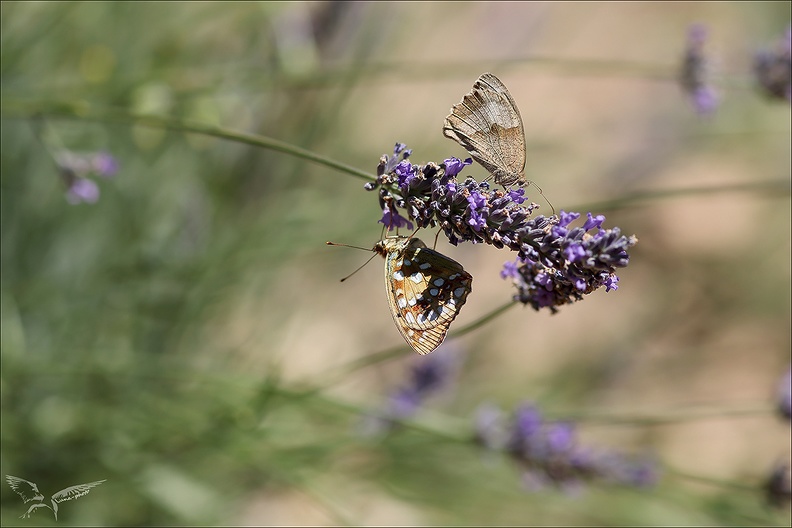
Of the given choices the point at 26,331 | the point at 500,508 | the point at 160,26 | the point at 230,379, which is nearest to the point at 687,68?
the point at 230,379

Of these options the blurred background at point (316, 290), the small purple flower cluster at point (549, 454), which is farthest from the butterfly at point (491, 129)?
the small purple flower cluster at point (549, 454)

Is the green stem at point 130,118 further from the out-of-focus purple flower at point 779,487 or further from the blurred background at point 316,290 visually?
the out-of-focus purple flower at point 779,487

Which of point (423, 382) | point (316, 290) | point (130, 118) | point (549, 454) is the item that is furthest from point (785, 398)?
point (316, 290)

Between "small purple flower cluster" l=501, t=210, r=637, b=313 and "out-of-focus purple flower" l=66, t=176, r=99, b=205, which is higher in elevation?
"out-of-focus purple flower" l=66, t=176, r=99, b=205

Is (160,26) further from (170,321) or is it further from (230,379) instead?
(230,379)

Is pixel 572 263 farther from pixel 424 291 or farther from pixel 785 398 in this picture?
pixel 785 398

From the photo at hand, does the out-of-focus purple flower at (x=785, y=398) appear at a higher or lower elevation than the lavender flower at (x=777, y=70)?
lower

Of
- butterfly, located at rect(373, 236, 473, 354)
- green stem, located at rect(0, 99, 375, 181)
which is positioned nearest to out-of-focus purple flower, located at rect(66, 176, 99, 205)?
green stem, located at rect(0, 99, 375, 181)

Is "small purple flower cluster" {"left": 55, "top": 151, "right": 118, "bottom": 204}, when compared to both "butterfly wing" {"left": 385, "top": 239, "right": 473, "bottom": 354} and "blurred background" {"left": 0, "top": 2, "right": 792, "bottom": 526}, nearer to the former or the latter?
"blurred background" {"left": 0, "top": 2, "right": 792, "bottom": 526}
